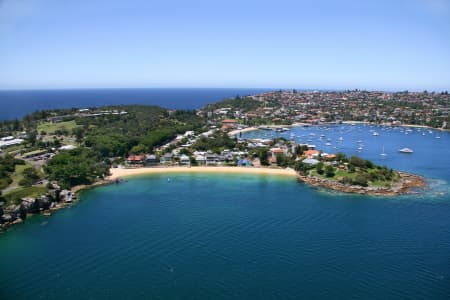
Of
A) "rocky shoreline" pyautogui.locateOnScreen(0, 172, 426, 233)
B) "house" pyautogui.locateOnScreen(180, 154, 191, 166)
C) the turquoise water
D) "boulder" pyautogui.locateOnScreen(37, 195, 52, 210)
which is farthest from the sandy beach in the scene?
"boulder" pyautogui.locateOnScreen(37, 195, 52, 210)

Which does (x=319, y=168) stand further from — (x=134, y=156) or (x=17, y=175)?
(x=17, y=175)

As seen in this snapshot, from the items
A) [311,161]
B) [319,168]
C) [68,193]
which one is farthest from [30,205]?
[311,161]

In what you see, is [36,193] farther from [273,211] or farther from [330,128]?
[330,128]

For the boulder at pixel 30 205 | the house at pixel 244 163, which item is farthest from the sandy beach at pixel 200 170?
the boulder at pixel 30 205

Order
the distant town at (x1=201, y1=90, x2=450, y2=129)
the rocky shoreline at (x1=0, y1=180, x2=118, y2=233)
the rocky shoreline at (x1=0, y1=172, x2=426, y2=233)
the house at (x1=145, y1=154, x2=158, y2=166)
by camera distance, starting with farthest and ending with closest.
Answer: the distant town at (x1=201, y1=90, x2=450, y2=129), the house at (x1=145, y1=154, x2=158, y2=166), the rocky shoreline at (x1=0, y1=172, x2=426, y2=233), the rocky shoreline at (x1=0, y1=180, x2=118, y2=233)

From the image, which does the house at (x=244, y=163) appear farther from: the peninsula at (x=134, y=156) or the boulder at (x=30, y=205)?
the boulder at (x=30, y=205)

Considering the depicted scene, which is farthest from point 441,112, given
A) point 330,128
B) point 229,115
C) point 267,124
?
point 229,115

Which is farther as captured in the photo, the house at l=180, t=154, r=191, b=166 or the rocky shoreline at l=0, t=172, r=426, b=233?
the house at l=180, t=154, r=191, b=166

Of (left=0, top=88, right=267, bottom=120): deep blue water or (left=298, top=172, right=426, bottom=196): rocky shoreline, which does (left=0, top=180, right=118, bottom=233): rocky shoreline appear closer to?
(left=298, top=172, right=426, bottom=196): rocky shoreline
